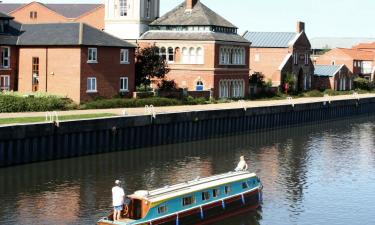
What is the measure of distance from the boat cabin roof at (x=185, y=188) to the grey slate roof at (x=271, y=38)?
245 feet

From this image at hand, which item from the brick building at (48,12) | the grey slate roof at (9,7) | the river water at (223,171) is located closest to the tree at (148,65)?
the river water at (223,171)

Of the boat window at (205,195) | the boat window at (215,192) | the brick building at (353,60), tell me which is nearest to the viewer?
the boat window at (205,195)

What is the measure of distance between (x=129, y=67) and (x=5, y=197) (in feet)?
123

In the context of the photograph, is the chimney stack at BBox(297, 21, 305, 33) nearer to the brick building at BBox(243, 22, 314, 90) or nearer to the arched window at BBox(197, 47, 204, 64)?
the brick building at BBox(243, 22, 314, 90)

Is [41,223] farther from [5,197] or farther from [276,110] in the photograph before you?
[276,110]

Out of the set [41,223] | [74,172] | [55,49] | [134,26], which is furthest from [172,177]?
[134,26]

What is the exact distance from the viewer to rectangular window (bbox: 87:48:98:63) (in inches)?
2766

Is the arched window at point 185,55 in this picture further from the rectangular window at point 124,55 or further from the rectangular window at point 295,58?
the rectangular window at point 295,58

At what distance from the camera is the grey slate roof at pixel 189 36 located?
87938 millimetres

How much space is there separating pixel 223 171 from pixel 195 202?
15929 mm

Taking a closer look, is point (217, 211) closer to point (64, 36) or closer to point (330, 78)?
point (64, 36)

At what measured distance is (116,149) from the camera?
189 feet

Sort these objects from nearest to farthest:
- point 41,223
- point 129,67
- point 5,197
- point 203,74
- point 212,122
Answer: point 41,223, point 5,197, point 212,122, point 129,67, point 203,74

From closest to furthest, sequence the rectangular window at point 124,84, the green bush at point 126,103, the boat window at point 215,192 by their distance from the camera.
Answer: the boat window at point 215,192, the green bush at point 126,103, the rectangular window at point 124,84
